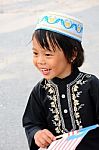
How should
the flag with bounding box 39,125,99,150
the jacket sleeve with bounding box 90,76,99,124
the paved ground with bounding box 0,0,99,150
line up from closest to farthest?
the flag with bounding box 39,125,99,150
the jacket sleeve with bounding box 90,76,99,124
the paved ground with bounding box 0,0,99,150

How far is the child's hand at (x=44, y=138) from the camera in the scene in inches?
76.0

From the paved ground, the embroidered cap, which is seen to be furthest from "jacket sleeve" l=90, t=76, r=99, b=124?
the paved ground

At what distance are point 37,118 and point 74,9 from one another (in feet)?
17.4

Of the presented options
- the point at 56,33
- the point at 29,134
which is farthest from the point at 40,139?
the point at 56,33

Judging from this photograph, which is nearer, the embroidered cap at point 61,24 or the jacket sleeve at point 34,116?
the embroidered cap at point 61,24

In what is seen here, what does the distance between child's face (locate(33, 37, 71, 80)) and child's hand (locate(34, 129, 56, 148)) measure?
0.25m

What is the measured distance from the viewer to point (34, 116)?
2100 mm

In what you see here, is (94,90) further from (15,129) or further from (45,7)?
(45,7)

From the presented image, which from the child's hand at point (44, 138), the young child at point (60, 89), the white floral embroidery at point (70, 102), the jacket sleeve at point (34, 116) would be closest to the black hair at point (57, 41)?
the young child at point (60, 89)

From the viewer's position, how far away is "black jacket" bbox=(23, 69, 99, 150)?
6.64 feet

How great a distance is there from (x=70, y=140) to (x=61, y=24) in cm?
51

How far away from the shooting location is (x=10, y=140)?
3.22m

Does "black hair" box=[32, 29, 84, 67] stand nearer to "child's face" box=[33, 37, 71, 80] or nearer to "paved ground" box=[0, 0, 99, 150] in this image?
"child's face" box=[33, 37, 71, 80]

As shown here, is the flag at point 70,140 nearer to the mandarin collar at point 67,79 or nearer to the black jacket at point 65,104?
the black jacket at point 65,104
